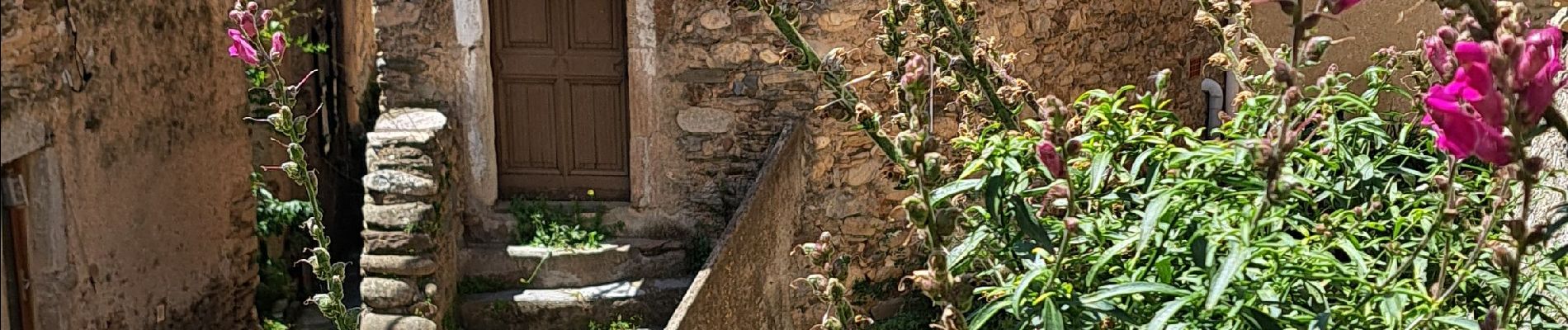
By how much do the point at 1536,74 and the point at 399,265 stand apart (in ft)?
15.4

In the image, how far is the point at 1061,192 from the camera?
2.28 meters

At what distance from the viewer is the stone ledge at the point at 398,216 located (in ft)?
18.9

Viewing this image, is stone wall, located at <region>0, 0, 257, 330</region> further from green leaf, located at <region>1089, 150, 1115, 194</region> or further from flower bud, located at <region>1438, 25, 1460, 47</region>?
flower bud, located at <region>1438, 25, 1460, 47</region>

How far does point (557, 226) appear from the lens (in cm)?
630

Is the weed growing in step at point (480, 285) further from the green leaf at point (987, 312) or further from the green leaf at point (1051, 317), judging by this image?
the green leaf at point (1051, 317)

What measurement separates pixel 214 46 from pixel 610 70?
1.95 m

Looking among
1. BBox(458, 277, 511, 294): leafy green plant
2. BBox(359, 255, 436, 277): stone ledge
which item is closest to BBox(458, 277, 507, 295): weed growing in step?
BBox(458, 277, 511, 294): leafy green plant

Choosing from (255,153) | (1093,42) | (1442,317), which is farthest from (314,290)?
(1442,317)

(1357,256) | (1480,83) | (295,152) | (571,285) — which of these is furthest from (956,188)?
(571,285)

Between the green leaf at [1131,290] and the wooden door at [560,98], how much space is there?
4207 millimetres

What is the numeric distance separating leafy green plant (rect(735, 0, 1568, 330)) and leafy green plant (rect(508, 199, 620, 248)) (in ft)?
10.9

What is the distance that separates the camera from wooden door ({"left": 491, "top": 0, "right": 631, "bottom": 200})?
6316 mm

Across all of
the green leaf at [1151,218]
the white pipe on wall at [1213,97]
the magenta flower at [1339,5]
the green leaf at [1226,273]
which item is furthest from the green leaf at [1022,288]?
the white pipe on wall at [1213,97]

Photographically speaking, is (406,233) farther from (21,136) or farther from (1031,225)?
(1031,225)
